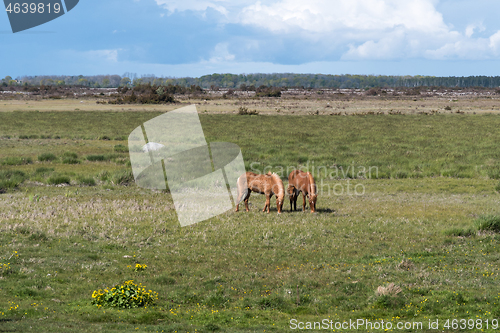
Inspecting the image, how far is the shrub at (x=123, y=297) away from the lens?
1008cm

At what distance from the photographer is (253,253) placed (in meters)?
14.4

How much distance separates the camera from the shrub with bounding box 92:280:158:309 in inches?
397

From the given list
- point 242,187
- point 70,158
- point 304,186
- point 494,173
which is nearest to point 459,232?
point 304,186

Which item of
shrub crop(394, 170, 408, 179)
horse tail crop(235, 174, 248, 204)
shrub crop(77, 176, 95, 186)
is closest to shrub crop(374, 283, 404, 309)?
horse tail crop(235, 174, 248, 204)

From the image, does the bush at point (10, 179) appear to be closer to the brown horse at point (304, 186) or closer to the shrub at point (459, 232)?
the brown horse at point (304, 186)

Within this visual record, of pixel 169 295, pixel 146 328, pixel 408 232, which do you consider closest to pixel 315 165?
pixel 408 232

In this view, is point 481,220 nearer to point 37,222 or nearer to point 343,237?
point 343,237

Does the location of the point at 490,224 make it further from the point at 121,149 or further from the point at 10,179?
the point at 121,149

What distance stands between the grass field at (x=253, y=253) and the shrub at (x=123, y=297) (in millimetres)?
197

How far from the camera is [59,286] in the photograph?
36.9ft

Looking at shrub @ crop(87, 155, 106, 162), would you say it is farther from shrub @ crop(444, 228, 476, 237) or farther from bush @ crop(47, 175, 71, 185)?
shrub @ crop(444, 228, 476, 237)

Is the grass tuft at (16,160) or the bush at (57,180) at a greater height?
the grass tuft at (16,160)

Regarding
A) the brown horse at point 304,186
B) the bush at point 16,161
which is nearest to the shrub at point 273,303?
the brown horse at point 304,186

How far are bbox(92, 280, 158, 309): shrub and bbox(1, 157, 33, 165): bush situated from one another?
25.9 metres
